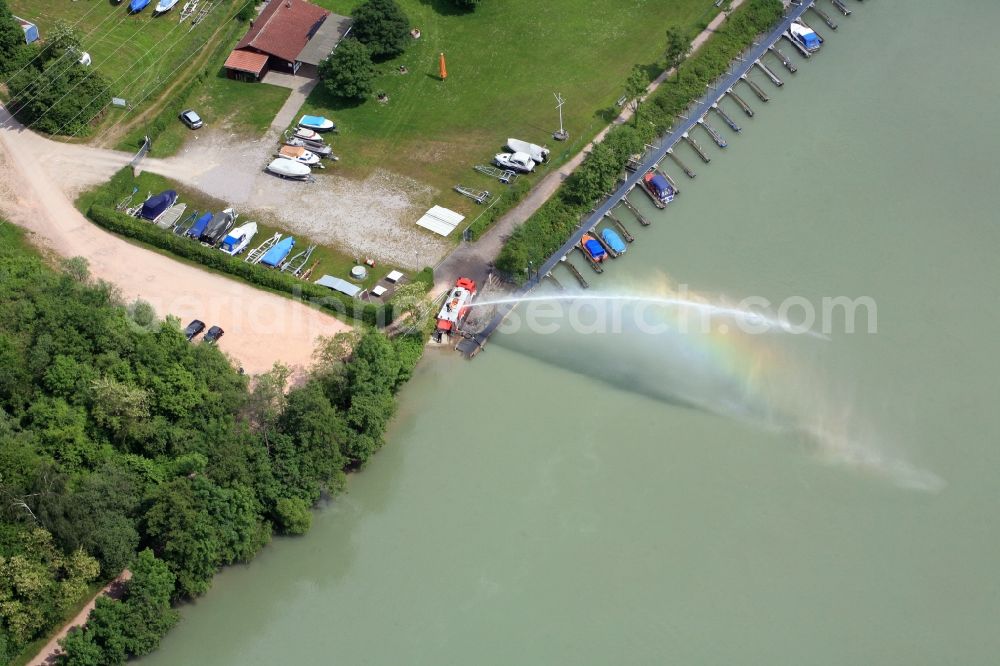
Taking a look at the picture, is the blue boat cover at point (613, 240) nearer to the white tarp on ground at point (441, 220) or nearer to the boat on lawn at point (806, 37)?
the white tarp on ground at point (441, 220)

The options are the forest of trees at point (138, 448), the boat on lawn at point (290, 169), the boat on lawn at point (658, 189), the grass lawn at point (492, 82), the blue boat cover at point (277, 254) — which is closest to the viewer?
the forest of trees at point (138, 448)

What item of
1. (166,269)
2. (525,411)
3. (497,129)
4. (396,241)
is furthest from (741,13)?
(166,269)

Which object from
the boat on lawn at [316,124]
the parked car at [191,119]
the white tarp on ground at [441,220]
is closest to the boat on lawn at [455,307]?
the white tarp on ground at [441,220]

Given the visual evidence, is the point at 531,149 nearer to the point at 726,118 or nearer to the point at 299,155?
the point at 726,118

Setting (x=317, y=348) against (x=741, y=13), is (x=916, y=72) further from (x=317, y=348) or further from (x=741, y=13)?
(x=317, y=348)

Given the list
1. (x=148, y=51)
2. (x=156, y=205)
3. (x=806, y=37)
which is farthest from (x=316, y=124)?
(x=806, y=37)
